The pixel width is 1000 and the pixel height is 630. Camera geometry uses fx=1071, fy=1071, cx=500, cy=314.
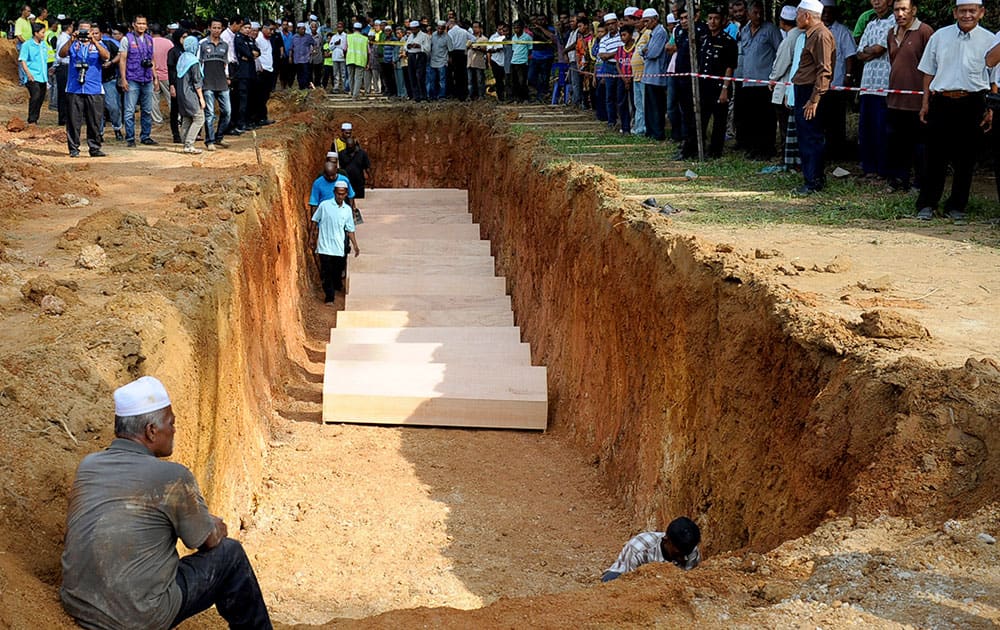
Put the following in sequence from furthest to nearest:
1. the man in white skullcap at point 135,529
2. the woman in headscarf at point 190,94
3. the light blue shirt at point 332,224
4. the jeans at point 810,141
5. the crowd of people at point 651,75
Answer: the woman in headscarf at point 190,94 → the light blue shirt at point 332,224 → the jeans at point 810,141 → the crowd of people at point 651,75 → the man in white skullcap at point 135,529

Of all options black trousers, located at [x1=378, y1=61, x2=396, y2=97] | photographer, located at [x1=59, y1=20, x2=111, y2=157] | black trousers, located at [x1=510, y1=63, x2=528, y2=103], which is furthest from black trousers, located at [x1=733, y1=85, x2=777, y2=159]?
black trousers, located at [x1=378, y1=61, x2=396, y2=97]

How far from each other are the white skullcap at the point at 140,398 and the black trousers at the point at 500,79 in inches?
817

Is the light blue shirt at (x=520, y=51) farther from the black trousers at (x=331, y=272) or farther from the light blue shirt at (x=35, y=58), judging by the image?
the light blue shirt at (x=35, y=58)

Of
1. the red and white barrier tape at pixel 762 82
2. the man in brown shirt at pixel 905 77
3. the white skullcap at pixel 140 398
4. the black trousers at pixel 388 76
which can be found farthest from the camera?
the black trousers at pixel 388 76

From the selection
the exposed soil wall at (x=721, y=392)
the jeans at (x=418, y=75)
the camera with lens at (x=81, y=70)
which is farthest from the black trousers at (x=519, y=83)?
the camera with lens at (x=81, y=70)

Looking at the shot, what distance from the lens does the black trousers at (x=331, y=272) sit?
1716 cm

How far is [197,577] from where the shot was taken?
5.07 m

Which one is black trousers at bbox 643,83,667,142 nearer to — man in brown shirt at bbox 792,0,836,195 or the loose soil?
the loose soil

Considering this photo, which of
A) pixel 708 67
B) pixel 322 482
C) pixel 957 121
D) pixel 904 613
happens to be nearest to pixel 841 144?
pixel 708 67

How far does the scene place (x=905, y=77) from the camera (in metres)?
11.5

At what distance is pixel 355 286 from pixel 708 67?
617cm

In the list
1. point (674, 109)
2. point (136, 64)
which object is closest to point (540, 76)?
point (674, 109)

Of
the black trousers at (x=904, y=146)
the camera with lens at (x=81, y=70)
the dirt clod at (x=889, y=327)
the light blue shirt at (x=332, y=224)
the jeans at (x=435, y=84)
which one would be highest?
the camera with lens at (x=81, y=70)

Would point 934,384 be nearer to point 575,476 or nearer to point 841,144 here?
point 575,476
